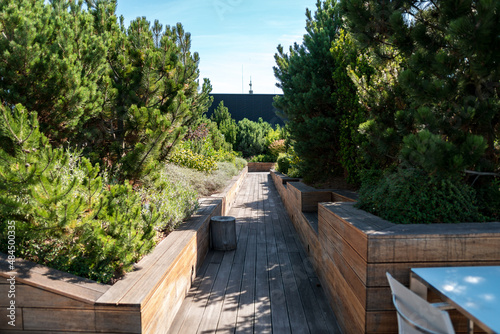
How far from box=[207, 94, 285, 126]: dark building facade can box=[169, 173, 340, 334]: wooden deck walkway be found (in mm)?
19152

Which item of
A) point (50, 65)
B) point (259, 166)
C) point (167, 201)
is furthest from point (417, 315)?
point (259, 166)

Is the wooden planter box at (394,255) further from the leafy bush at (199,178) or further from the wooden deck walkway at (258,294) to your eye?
the leafy bush at (199,178)

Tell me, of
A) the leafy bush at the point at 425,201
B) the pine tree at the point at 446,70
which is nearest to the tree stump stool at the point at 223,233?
the leafy bush at the point at 425,201

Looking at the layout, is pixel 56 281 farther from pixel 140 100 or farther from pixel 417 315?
pixel 140 100

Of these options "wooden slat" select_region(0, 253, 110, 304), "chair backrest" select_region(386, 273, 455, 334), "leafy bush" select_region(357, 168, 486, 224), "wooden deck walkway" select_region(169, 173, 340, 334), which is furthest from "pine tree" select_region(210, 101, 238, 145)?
"chair backrest" select_region(386, 273, 455, 334)

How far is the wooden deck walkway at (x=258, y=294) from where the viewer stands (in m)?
2.58

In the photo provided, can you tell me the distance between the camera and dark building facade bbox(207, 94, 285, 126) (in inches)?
928

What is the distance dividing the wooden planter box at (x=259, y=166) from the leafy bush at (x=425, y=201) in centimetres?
1566

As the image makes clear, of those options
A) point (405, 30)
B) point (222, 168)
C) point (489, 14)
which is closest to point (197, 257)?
point (405, 30)

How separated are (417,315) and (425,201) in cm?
137

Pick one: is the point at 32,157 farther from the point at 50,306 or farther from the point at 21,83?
the point at 21,83

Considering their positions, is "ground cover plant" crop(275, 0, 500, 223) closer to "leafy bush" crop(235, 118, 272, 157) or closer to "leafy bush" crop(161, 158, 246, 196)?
"leafy bush" crop(161, 158, 246, 196)

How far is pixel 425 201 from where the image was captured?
257cm

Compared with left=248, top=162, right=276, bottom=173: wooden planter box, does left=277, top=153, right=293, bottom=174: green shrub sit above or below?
above
